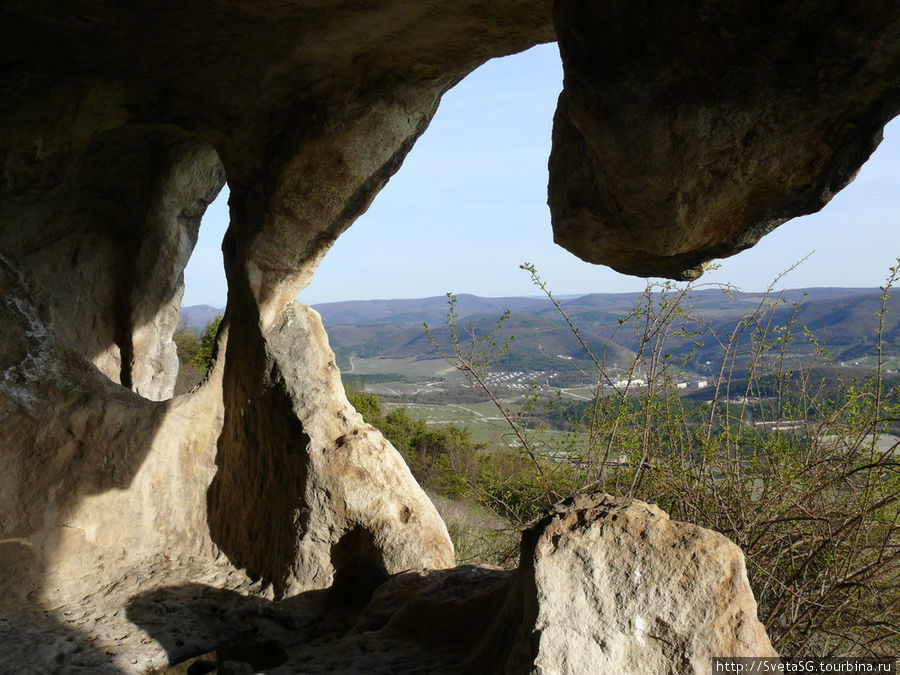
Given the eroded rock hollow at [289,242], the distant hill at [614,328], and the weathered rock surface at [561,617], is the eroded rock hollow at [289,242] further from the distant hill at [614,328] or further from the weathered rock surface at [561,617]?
the distant hill at [614,328]

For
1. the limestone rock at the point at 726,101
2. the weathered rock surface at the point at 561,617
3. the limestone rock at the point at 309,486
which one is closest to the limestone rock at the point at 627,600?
the weathered rock surface at the point at 561,617

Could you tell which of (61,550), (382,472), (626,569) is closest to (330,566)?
(382,472)

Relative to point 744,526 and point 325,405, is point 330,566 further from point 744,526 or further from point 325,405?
point 744,526

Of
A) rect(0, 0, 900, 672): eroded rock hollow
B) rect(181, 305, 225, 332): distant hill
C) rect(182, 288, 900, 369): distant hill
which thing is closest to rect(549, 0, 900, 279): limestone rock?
rect(0, 0, 900, 672): eroded rock hollow

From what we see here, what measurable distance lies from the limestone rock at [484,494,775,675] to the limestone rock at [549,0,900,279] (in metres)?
1.13

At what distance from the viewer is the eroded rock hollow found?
2.36 m

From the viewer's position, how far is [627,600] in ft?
8.15

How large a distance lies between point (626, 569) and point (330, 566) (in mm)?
2371

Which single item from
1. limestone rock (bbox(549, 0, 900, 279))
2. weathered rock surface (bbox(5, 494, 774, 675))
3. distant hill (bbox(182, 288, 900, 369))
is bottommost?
weathered rock surface (bbox(5, 494, 774, 675))

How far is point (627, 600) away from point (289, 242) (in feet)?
10.1

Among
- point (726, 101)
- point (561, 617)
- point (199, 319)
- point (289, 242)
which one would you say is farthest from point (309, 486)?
point (199, 319)

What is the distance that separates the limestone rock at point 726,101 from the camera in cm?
217

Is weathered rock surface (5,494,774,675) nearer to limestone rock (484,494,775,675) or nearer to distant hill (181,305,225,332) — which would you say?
limestone rock (484,494,775,675)

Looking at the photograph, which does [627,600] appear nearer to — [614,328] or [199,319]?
[614,328]
